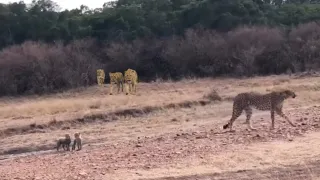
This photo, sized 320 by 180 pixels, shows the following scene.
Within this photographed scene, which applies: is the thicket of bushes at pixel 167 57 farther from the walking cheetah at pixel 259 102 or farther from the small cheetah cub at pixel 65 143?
the walking cheetah at pixel 259 102

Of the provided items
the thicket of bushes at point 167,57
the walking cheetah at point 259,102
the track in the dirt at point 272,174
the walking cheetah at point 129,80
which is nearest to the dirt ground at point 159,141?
the track in the dirt at point 272,174

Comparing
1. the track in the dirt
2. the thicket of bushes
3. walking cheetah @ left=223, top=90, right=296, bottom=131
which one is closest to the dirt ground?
the track in the dirt

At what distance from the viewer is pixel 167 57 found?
43.2 metres

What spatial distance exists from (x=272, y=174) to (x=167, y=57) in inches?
1290

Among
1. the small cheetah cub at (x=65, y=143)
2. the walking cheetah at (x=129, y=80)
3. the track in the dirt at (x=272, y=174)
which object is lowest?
the small cheetah cub at (x=65, y=143)

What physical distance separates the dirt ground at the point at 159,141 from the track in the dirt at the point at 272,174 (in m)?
0.02

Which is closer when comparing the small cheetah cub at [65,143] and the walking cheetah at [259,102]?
the walking cheetah at [259,102]

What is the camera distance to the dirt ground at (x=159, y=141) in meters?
11.1

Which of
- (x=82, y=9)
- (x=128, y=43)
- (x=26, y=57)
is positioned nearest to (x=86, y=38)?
(x=128, y=43)

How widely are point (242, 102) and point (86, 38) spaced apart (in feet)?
103

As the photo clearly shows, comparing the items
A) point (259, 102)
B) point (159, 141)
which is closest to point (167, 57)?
point (259, 102)

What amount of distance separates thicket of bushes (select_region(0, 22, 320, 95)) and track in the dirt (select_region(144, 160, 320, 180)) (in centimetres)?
2858

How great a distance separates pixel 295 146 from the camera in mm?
12344

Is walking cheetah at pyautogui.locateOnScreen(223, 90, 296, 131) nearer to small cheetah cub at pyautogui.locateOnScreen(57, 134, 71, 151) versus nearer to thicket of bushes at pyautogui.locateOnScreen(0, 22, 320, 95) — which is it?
small cheetah cub at pyautogui.locateOnScreen(57, 134, 71, 151)
